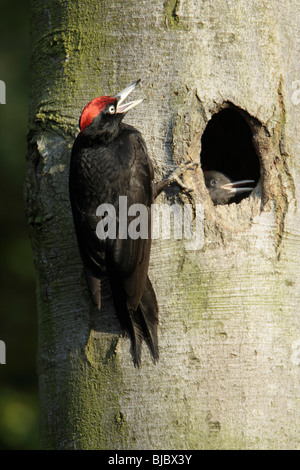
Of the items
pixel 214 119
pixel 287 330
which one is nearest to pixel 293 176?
pixel 287 330

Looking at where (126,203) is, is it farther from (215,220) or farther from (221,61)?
(221,61)

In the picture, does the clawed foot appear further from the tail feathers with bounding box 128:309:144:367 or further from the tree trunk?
the tail feathers with bounding box 128:309:144:367

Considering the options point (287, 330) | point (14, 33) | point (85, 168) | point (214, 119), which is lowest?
point (287, 330)

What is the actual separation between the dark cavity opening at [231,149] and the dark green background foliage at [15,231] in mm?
2536

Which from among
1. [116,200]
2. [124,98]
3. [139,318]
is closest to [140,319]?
[139,318]

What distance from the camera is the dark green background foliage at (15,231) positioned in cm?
691

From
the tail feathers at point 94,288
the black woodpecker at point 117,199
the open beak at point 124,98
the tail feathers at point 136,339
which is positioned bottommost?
the tail feathers at point 136,339

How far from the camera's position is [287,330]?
126 inches

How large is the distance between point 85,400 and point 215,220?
0.92m

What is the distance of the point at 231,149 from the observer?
187 inches

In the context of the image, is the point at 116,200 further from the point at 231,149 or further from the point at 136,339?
the point at 231,149

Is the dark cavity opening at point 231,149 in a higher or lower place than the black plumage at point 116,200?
higher

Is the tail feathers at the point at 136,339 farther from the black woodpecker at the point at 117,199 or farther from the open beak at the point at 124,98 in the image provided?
the open beak at the point at 124,98

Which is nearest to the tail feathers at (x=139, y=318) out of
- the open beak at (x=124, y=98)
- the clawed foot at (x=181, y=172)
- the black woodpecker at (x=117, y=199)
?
the black woodpecker at (x=117, y=199)
